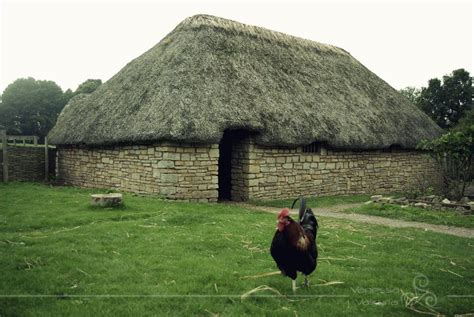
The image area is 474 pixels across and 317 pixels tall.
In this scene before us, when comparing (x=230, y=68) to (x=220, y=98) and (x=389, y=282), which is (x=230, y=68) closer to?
(x=220, y=98)

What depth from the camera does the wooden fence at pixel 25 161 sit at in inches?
643

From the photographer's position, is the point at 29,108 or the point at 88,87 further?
the point at 88,87

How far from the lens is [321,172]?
1543cm

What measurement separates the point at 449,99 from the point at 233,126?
2233 centimetres

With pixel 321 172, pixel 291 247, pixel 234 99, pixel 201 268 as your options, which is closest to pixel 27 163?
pixel 234 99

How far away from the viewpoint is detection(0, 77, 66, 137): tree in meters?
40.9

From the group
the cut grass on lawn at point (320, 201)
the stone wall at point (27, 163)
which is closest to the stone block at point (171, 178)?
the cut grass on lawn at point (320, 201)

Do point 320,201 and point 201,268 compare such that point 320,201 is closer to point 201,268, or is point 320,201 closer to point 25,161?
point 201,268

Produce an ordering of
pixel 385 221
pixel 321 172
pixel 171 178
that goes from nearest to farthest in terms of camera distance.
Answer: pixel 385 221 → pixel 171 178 → pixel 321 172

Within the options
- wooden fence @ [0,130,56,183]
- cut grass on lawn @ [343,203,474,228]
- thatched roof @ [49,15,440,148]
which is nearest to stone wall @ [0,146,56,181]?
wooden fence @ [0,130,56,183]

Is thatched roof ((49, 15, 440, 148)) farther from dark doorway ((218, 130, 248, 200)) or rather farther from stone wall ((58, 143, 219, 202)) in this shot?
dark doorway ((218, 130, 248, 200))

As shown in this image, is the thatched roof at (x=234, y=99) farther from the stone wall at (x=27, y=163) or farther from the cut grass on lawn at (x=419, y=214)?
the cut grass on lawn at (x=419, y=214)

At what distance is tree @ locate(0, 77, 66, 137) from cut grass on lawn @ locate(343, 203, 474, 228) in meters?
37.6
